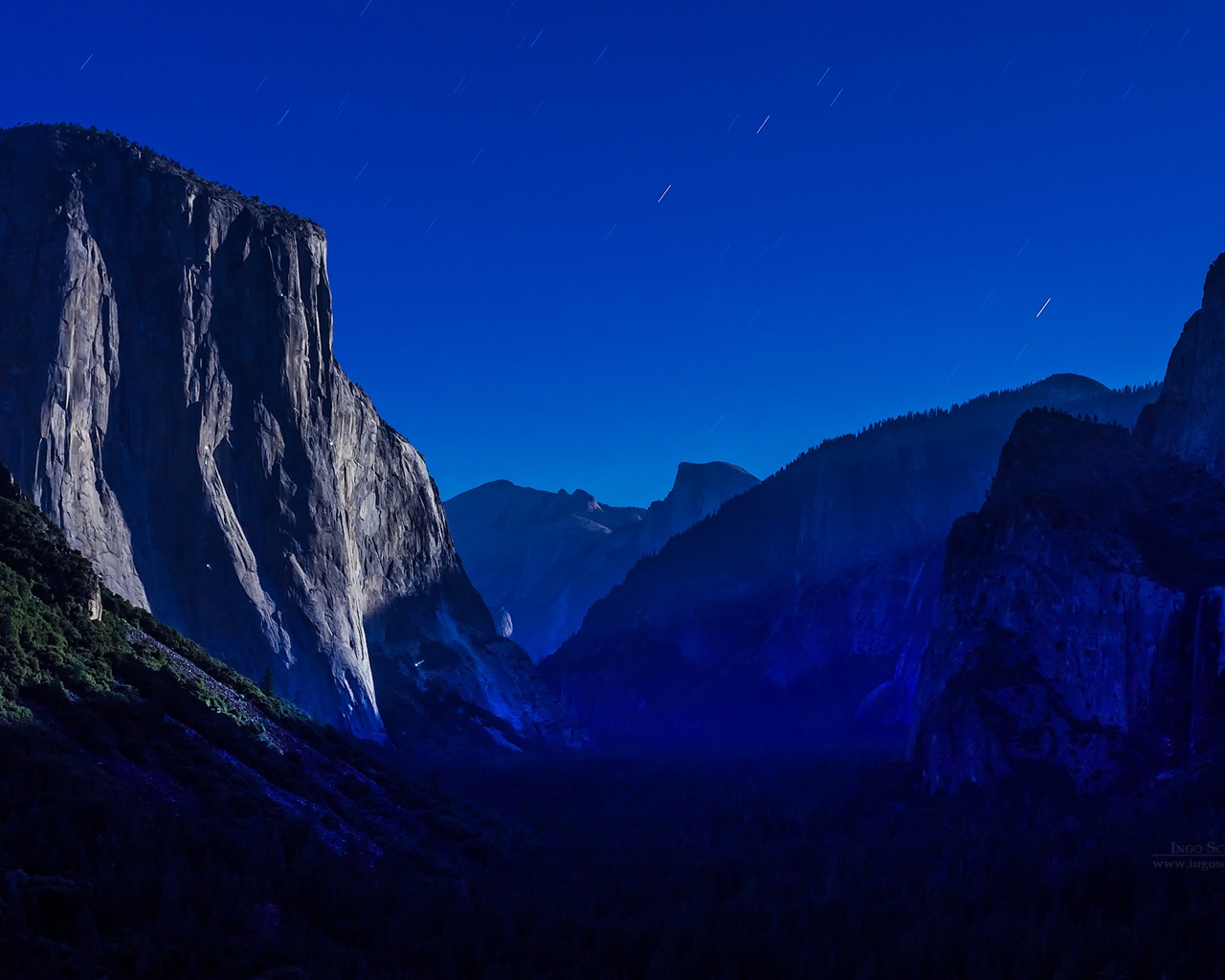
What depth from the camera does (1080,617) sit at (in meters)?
76.6

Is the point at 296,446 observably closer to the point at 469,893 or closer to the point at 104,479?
the point at 104,479

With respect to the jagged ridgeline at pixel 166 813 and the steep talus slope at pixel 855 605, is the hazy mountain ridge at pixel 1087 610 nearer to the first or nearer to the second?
the jagged ridgeline at pixel 166 813

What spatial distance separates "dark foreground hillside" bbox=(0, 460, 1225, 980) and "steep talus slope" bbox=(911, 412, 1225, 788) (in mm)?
6858

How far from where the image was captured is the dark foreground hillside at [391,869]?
33031 millimetres

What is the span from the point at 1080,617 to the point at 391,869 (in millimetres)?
48812

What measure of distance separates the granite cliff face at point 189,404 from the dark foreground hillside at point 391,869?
25391 millimetres

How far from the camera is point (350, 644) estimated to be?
9869 centimetres

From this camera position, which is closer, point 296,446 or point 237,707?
point 237,707

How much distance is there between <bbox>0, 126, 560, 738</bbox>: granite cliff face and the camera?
256ft

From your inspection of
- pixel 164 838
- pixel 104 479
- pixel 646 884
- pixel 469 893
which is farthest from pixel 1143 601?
pixel 104 479

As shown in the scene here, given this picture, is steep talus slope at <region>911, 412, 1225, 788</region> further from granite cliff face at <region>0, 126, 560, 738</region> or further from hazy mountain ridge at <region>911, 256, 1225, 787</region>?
granite cliff face at <region>0, 126, 560, 738</region>

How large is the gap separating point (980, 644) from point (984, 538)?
27.9 feet

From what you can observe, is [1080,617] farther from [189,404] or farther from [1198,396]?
[189,404]

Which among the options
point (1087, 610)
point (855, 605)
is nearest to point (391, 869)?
point (1087, 610)
